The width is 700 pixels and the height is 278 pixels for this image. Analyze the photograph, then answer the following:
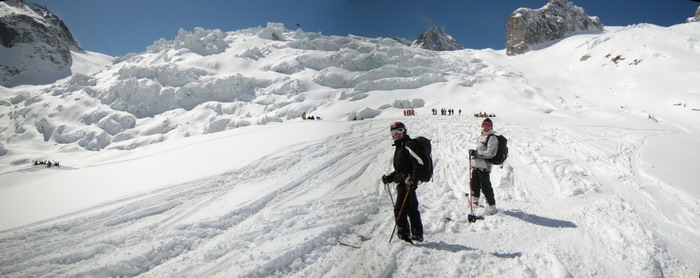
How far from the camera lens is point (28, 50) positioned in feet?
315

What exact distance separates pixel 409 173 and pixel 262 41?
78.9 m

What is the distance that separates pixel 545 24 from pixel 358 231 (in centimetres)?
11594

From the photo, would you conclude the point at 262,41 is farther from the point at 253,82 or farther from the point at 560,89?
the point at 560,89

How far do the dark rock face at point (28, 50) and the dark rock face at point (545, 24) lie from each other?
12799cm

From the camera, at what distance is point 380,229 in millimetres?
5031

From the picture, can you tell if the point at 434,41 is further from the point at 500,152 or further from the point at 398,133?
the point at 398,133

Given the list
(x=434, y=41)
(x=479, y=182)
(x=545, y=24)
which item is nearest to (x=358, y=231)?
(x=479, y=182)

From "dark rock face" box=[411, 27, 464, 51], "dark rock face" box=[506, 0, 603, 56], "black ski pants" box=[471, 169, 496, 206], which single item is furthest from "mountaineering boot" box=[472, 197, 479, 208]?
"dark rock face" box=[411, 27, 464, 51]

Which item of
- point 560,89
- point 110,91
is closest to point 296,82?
point 110,91

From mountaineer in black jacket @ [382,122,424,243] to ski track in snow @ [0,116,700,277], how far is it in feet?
0.73

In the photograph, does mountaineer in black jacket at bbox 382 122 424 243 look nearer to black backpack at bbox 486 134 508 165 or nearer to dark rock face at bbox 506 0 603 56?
black backpack at bbox 486 134 508 165

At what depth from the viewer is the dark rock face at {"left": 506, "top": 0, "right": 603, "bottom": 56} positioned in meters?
96.9

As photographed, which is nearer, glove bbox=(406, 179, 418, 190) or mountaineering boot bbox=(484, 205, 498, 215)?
glove bbox=(406, 179, 418, 190)

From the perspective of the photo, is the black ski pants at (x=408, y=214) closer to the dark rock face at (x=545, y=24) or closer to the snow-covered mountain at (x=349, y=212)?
the snow-covered mountain at (x=349, y=212)
